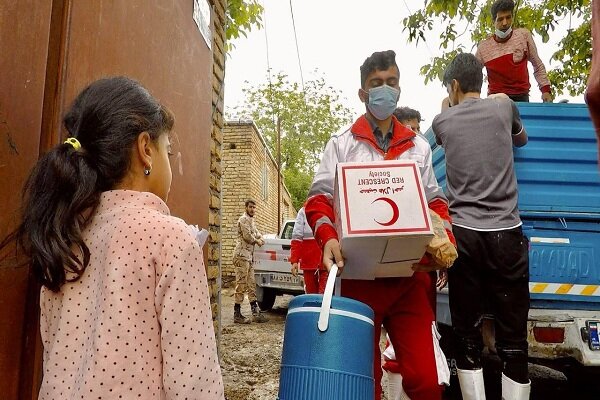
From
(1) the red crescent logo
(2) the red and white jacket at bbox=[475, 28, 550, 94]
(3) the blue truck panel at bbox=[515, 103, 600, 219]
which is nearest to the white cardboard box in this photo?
(1) the red crescent logo

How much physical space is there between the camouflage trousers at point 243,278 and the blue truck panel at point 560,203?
5.06 meters

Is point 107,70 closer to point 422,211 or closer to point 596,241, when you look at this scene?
point 422,211

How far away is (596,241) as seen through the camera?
293 centimetres

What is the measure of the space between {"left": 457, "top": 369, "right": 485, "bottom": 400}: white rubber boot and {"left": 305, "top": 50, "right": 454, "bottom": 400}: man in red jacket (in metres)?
0.60

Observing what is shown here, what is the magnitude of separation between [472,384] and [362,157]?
1.32 meters

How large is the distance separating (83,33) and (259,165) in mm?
13284

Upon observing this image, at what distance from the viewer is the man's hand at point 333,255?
6.03 feet

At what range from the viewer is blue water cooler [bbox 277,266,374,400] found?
1.55 m

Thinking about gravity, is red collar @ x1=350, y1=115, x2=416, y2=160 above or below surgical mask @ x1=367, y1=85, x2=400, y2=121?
below

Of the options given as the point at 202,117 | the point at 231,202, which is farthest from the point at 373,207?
the point at 231,202

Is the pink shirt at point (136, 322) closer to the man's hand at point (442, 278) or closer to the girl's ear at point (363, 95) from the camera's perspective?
the girl's ear at point (363, 95)

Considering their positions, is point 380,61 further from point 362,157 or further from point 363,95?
point 362,157

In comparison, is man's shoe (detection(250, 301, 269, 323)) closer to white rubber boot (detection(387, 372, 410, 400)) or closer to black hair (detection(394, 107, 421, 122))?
black hair (detection(394, 107, 421, 122))

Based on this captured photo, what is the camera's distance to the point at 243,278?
755 centimetres
